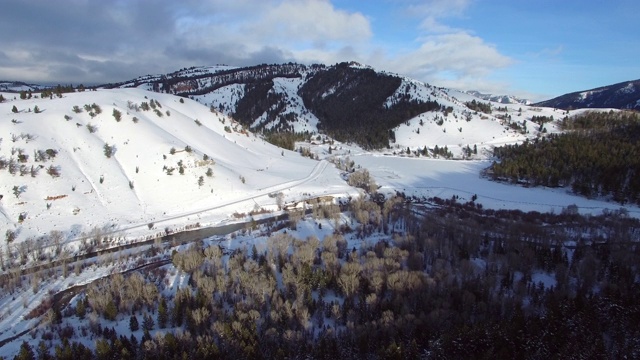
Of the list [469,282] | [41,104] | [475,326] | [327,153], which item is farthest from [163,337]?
[327,153]

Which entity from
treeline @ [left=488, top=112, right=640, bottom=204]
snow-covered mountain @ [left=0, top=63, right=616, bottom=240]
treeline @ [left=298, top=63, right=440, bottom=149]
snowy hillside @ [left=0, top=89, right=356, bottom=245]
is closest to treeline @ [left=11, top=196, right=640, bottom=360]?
snowy hillside @ [left=0, top=89, right=356, bottom=245]

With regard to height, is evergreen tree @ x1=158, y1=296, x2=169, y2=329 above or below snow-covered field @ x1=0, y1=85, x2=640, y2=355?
below

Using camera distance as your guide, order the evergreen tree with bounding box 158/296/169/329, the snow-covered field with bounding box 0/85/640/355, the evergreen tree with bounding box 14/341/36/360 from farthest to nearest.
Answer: the snow-covered field with bounding box 0/85/640/355 < the evergreen tree with bounding box 158/296/169/329 < the evergreen tree with bounding box 14/341/36/360

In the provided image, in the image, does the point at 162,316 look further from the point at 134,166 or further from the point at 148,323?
the point at 134,166

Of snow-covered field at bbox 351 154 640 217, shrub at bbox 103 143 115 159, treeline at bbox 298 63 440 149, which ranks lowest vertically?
snow-covered field at bbox 351 154 640 217

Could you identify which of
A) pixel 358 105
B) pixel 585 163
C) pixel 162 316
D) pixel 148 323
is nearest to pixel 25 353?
pixel 148 323

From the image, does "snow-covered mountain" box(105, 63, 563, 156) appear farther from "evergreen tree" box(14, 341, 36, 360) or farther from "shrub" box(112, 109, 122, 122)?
"evergreen tree" box(14, 341, 36, 360)

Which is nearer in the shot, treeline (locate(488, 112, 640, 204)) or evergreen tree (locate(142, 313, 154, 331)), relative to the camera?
evergreen tree (locate(142, 313, 154, 331))

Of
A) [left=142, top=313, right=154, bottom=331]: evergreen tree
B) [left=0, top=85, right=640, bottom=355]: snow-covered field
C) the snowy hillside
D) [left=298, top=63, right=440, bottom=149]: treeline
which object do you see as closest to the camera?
[left=142, top=313, right=154, bottom=331]: evergreen tree
